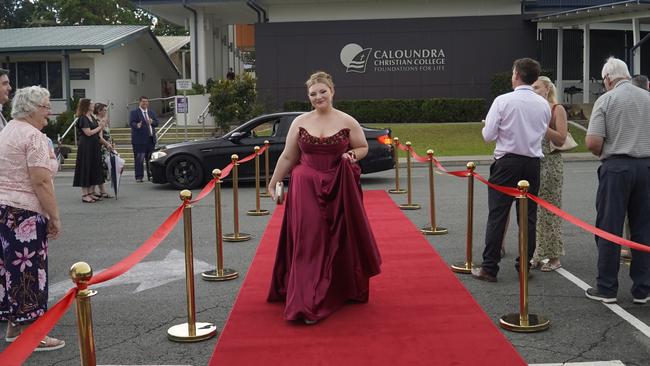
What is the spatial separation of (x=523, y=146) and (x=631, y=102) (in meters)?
0.99

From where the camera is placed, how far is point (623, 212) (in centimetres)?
567

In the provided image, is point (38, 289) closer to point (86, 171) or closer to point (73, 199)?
point (86, 171)

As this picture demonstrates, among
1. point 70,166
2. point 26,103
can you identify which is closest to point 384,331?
point 26,103

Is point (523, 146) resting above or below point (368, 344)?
above

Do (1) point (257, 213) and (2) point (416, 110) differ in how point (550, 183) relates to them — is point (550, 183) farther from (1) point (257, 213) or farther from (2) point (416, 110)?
(2) point (416, 110)

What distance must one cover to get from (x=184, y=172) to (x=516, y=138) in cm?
929

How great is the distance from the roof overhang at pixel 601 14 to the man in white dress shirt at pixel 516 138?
18.7 m

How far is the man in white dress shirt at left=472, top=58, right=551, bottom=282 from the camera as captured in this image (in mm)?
6266

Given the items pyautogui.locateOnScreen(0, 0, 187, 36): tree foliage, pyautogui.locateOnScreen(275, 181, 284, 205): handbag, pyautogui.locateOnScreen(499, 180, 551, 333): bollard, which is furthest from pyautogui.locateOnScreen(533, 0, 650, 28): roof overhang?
pyautogui.locateOnScreen(0, 0, 187, 36): tree foliage

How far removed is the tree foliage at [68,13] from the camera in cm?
5453

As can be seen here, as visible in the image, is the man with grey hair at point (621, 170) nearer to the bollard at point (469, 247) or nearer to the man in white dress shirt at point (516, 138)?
the man in white dress shirt at point (516, 138)

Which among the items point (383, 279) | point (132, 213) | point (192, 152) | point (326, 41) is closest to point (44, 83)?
point (326, 41)

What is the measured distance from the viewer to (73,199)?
13180 millimetres

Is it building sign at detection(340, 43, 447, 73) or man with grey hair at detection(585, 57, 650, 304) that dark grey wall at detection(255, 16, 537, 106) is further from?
man with grey hair at detection(585, 57, 650, 304)
